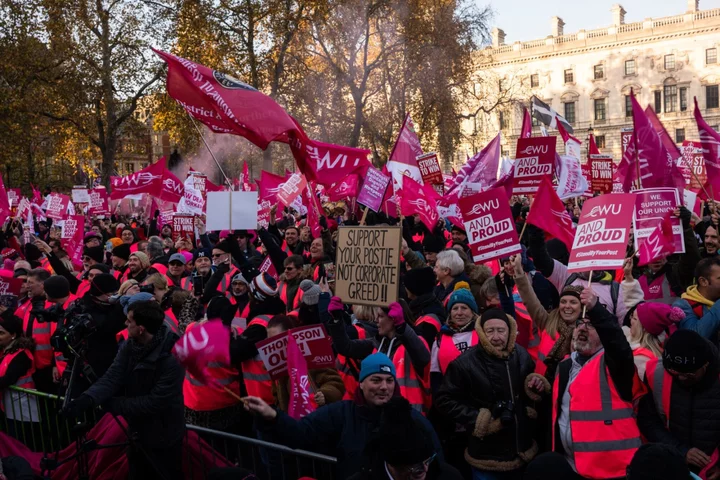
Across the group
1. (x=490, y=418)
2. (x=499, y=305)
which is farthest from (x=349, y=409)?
(x=499, y=305)

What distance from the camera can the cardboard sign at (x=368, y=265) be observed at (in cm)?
463

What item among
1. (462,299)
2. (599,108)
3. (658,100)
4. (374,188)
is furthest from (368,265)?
(599,108)

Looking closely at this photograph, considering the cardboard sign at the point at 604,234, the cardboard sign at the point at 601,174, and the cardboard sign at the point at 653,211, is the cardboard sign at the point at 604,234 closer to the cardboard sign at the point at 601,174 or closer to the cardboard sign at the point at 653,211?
the cardboard sign at the point at 653,211

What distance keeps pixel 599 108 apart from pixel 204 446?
7456 centimetres

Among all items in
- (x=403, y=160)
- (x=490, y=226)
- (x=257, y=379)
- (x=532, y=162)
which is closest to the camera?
(x=257, y=379)

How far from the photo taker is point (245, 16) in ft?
94.7

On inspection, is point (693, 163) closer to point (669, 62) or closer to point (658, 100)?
point (658, 100)

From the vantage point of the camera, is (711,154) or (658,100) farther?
(658,100)

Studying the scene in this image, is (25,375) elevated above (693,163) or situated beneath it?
situated beneath

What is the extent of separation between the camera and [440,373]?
189 inches

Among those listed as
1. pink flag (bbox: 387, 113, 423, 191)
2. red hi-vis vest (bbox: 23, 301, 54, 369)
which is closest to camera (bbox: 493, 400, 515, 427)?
red hi-vis vest (bbox: 23, 301, 54, 369)

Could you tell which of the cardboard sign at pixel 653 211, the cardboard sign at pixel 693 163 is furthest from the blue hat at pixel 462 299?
the cardboard sign at pixel 693 163

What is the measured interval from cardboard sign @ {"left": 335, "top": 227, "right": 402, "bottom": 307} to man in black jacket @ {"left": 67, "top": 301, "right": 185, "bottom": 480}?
1.12m

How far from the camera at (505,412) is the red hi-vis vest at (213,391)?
190 centimetres
